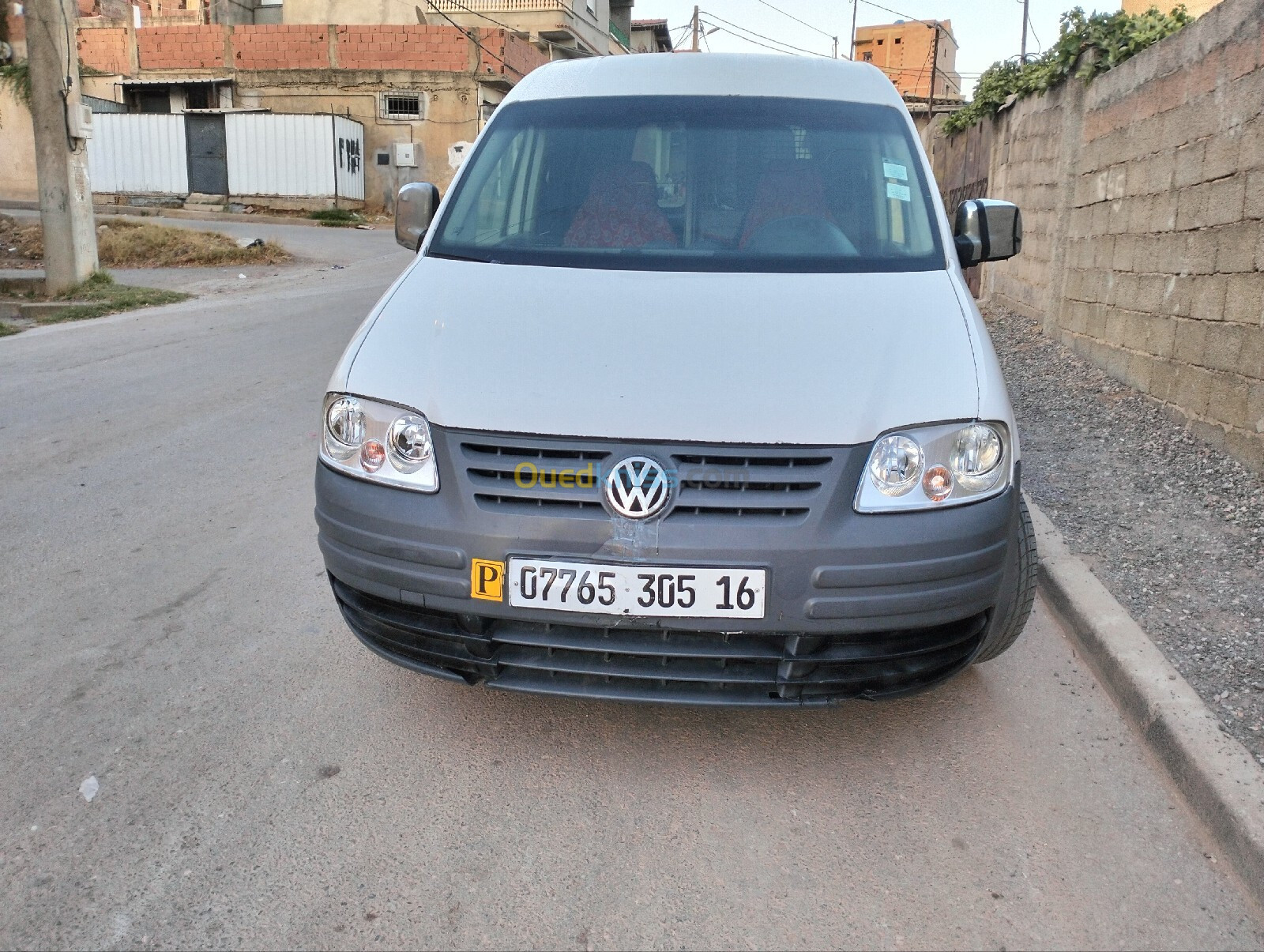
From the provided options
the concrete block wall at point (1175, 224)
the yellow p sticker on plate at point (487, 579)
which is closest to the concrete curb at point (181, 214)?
the concrete block wall at point (1175, 224)

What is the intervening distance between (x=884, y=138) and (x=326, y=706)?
104 inches

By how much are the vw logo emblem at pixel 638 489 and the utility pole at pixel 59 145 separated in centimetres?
1241

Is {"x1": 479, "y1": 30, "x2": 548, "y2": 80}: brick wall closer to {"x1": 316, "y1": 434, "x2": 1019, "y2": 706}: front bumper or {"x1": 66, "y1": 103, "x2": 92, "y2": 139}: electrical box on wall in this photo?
{"x1": 66, "y1": 103, "x2": 92, "y2": 139}: electrical box on wall

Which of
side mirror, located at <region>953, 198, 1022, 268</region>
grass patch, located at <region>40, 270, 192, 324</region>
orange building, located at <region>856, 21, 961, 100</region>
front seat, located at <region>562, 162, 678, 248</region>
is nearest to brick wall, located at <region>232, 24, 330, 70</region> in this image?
orange building, located at <region>856, 21, 961, 100</region>

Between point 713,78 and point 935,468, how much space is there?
2.01 m

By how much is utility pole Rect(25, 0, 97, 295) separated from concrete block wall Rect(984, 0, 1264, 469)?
10654 mm

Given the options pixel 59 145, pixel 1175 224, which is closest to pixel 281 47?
pixel 59 145

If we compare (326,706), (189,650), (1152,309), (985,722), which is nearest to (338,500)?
(326,706)

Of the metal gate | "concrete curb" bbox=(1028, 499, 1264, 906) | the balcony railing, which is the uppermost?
the balcony railing

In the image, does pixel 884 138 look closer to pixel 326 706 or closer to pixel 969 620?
pixel 969 620

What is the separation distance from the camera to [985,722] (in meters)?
3.17

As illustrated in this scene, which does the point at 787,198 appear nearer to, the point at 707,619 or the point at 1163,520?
the point at 707,619

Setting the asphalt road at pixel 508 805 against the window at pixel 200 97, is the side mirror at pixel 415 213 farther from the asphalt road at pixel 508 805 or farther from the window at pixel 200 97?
the window at pixel 200 97

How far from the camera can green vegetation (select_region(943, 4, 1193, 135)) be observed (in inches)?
317
